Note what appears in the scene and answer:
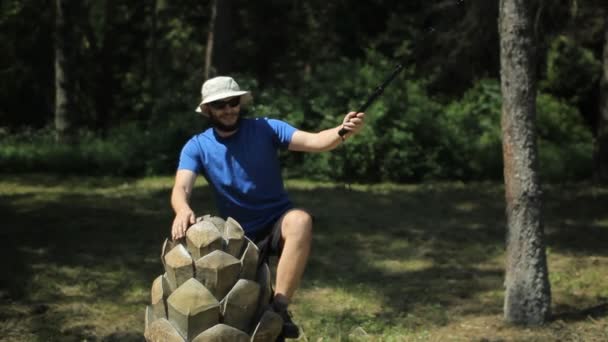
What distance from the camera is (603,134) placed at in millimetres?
13320

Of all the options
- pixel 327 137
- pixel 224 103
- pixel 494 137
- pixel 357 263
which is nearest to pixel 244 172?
pixel 224 103

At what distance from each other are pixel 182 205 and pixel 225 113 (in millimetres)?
673

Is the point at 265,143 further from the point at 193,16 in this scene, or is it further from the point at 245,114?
the point at 193,16

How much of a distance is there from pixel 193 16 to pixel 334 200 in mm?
20083

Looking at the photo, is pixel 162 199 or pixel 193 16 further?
pixel 193 16

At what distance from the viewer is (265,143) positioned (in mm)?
5227

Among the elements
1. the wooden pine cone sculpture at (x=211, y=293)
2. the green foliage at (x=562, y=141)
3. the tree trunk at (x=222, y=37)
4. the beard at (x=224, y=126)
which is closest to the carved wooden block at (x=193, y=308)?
the wooden pine cone sculpture at (x=211, y=293)

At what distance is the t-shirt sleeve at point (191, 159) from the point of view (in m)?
5.16

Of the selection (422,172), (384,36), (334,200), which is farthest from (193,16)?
(334,200)

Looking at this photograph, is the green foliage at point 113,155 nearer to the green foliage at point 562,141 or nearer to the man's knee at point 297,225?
the green foliage at point 562,141

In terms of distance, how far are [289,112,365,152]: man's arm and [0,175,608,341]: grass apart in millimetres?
2014

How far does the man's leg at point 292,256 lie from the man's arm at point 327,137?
497 mm

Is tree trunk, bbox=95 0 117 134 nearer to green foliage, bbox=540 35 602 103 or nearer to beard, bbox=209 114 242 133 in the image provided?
green foliage, bbox=540 35 602 103

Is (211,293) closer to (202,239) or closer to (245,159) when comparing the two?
(202,239)
